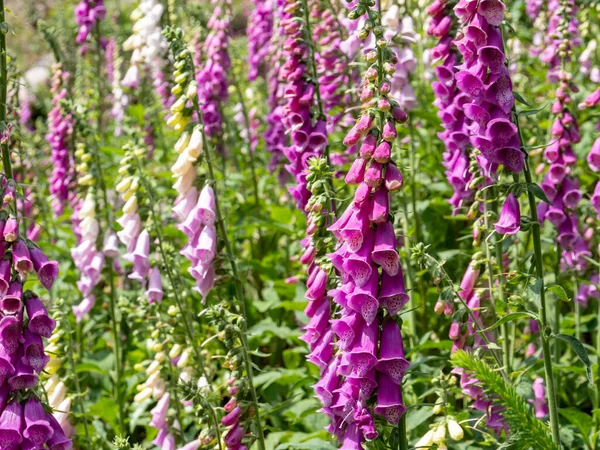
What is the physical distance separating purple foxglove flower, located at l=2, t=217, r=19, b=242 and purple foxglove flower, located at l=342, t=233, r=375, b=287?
120 cm

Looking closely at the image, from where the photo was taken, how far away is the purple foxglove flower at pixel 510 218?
Result: 300 centimetres

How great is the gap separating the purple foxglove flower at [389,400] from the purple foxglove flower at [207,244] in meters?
1.40

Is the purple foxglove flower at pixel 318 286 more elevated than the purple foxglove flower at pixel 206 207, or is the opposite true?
the purple foxglove flower at pixel 206 207

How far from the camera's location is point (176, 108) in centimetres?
379

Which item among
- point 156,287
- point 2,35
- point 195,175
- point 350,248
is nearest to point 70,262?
point 156,287

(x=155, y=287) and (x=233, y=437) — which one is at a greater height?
(x=155, y=287)

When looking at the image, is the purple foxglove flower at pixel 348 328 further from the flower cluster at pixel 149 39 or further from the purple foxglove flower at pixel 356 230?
the flower cluster at pixel 149 39

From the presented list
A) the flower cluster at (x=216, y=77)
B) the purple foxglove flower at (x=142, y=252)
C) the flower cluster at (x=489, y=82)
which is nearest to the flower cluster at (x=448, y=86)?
the flower cluster at (x=489, y=82)

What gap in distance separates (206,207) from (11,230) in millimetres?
1079

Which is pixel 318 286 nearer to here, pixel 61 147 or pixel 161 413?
pixel 161 413

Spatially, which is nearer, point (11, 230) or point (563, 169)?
point (11, 230)

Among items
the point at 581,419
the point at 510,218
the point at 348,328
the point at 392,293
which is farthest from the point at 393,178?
the point at 581,419

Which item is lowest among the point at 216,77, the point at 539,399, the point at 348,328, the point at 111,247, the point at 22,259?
the point at 539,399

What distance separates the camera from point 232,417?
11.0 ft
